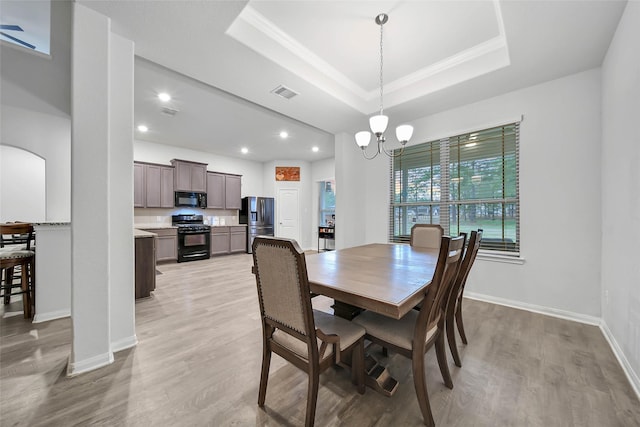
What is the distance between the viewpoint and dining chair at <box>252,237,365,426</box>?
1.13m

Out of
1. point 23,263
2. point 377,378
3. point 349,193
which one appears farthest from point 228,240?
point 377,378

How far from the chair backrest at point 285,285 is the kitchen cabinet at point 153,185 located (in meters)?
5.36

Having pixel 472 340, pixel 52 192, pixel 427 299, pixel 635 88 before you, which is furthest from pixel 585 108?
pixel 52 192

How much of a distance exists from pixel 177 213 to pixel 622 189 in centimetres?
728

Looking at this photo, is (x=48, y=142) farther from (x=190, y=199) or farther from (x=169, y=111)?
(x=190, y=199)

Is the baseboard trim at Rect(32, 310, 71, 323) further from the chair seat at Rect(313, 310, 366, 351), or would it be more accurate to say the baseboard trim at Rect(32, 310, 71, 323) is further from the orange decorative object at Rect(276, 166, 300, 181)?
the orange decorative object at Rect(276, 166, 300, 181)

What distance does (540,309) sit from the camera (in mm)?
2746

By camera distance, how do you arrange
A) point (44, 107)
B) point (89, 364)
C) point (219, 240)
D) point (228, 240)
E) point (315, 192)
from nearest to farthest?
point (89, 364), point (44, 107), point (219, 240), point (228, 240), point (315, 192)

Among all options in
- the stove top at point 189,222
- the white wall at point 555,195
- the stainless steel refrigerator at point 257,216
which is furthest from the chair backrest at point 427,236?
the stove top at point 189,222

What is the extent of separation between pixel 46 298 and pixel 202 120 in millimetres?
3158

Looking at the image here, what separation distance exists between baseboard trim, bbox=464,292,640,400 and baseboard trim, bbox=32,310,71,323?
491 centimetres

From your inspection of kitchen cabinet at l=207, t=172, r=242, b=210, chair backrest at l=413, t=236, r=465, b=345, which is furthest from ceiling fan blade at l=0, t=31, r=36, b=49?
chair backrest at l=413, t=236, r=465, b=345

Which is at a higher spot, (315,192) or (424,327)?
(315,192)

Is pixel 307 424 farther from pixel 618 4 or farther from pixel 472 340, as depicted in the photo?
pixel 618 4
